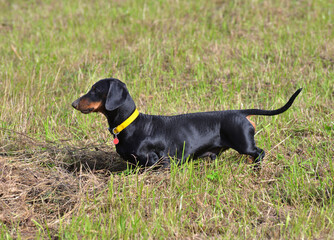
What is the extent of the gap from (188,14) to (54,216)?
5.85 meters

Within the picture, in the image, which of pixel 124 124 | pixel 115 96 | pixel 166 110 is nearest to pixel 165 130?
pixel 124 124

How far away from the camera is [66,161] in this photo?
4.64 metres

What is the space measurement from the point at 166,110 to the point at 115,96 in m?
Answer: 1.66

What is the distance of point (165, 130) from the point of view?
4.31m

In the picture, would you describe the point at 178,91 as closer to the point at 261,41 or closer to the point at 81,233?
the point at 261,41

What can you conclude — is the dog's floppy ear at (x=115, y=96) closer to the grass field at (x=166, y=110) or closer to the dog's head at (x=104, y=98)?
the dog's head at (x=104, y=98)

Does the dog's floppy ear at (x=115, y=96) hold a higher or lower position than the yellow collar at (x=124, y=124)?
higher

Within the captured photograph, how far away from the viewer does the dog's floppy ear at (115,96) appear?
4.04 m

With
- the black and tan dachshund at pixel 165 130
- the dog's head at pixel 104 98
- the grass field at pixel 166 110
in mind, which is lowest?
the grass field at pixel 166 110

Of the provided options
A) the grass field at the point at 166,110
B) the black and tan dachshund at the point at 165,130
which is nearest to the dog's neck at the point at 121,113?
the black and tan dachshund at the point at 165,130

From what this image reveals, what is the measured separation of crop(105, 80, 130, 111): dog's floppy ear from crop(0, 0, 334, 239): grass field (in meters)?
0.60

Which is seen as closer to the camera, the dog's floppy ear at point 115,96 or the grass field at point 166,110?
the grass field at point 166,110

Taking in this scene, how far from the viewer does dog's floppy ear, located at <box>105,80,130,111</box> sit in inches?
159

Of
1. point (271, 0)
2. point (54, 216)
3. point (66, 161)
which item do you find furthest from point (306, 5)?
point (54, 216)
